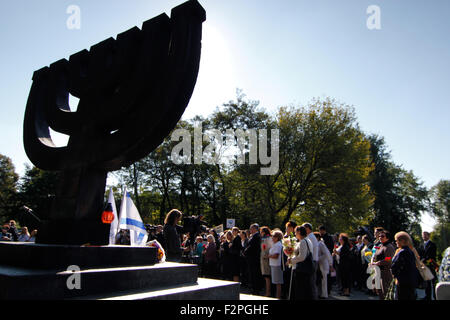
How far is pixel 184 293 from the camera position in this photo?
341 cm

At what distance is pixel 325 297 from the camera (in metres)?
8.19

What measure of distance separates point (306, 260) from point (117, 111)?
4.38 m

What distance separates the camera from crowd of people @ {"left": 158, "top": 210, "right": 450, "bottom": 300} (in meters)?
5.32

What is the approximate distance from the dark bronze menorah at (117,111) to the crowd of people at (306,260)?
1587 mm

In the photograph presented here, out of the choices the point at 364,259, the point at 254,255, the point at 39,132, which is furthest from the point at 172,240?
the point at 364,259

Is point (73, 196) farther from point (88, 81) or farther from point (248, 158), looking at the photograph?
point (248, 158)

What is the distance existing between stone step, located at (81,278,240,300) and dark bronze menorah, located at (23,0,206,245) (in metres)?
1.32

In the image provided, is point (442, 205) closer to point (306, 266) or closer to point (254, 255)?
point (254, 255)

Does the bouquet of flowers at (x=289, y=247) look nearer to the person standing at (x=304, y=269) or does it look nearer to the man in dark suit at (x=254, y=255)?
the person standing at (x=304, y=269)

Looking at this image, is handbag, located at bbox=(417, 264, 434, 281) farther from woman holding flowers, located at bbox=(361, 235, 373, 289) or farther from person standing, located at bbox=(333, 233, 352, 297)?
woman holding flowers, located at bbox=(361, 235, 373, 289)
